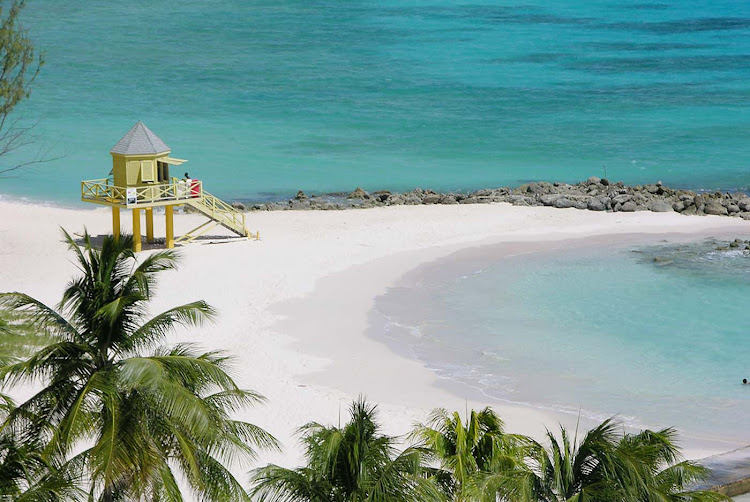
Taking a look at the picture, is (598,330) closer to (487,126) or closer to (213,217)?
(213,217)

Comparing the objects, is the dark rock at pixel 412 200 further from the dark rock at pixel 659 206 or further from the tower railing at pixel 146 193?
the tower railing at pixel 146 193

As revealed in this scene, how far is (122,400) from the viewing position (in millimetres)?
11898

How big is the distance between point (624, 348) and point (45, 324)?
17121 millimetres

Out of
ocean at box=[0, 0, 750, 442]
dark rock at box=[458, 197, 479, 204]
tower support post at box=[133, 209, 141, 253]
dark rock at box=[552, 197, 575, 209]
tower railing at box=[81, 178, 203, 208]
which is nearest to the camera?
ocean at box=[0, 0, 750, 442]

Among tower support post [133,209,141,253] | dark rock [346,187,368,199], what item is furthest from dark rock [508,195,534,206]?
tower support post [133,209,141,253]

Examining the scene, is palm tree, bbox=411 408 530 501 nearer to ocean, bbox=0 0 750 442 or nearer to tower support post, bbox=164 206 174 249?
ocean, bbox=0 0 750 442

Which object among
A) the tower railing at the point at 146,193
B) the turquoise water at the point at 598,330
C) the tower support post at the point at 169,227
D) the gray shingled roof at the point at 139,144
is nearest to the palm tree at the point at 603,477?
the turquoise water at the point at 598,330

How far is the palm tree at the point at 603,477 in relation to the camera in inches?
416

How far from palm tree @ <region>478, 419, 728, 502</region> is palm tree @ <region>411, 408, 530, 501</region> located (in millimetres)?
757

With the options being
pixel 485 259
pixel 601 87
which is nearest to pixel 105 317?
pixel 485 259

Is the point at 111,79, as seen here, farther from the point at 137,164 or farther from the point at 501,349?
the point at 501,349

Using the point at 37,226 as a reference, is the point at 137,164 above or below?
above

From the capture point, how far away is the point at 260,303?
92.9 ft

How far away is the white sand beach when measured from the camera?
70.5 ft
